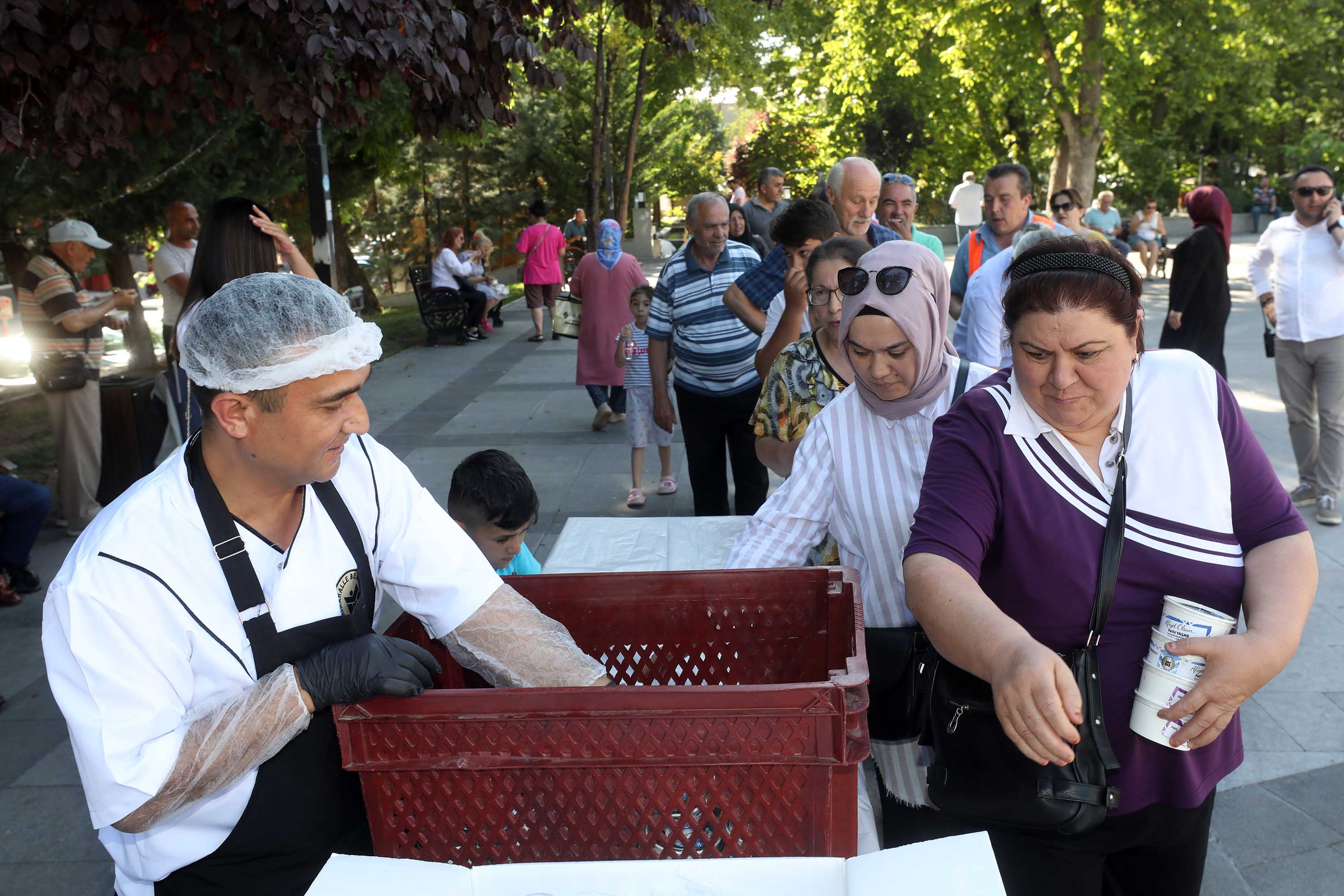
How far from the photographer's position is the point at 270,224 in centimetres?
401

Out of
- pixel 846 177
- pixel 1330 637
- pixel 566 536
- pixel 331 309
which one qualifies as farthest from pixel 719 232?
pixel 331 309

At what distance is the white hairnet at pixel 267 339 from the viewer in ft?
5.63

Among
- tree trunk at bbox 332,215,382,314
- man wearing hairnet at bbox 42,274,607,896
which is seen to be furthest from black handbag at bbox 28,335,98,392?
tree trunk at bbox 332,215,382,314

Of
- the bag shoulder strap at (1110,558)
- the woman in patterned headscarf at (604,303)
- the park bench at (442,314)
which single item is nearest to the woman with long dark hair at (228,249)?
the bag shoulder strap at (1110,558)

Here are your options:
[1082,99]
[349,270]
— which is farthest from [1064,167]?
[349,270]

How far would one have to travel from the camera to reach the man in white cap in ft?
21.4

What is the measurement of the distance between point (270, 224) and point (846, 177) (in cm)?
283

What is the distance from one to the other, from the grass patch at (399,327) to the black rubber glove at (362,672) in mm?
11753

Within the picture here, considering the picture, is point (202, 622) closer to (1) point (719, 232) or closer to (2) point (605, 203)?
(1) point (719, 232)

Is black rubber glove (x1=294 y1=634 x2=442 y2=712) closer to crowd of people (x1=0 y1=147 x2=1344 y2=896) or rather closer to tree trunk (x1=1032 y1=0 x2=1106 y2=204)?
crowd of people (x1=0 y1=147 x2=1344 y2=896)

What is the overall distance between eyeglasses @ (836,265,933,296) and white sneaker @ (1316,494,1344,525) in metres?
4.92

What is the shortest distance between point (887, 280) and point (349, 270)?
1715 cm

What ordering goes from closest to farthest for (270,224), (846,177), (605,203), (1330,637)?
(270,224) < (1330,637) < (846,177) < (605,203)

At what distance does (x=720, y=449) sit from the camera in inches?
214
